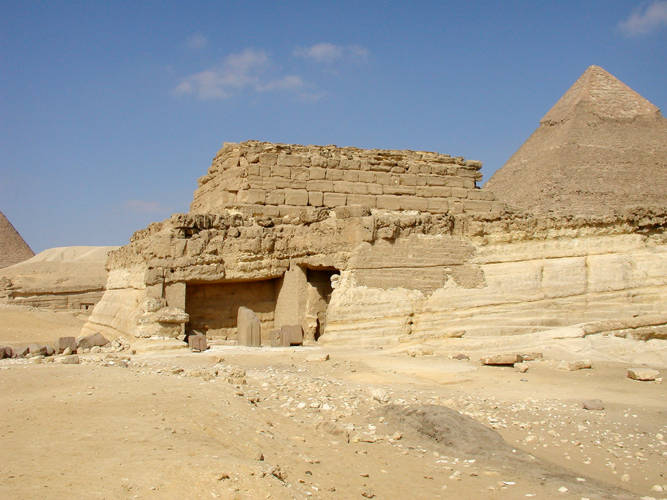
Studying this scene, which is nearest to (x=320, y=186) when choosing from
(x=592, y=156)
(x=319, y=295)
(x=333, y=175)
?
(x=333, y=175)

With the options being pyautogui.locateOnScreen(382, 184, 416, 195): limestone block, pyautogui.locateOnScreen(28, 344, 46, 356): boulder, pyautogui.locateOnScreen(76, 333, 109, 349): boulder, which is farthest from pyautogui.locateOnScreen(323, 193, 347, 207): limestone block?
pyautogui.locateOnScreen(28, 344, 46, 356): boulder

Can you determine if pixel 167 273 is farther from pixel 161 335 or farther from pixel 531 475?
pixel 531 475

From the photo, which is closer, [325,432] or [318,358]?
[325,432]

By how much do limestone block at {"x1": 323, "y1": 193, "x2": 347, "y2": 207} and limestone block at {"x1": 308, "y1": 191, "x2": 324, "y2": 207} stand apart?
0.09 meters

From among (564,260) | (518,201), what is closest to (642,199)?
(518,201)

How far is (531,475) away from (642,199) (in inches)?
3022

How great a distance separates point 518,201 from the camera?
74.2 meters

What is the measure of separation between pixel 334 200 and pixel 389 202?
50.3 inches

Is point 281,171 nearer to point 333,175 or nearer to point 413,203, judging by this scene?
point 333,175

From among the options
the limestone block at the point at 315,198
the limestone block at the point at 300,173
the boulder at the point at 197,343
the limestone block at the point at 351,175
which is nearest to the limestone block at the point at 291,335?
the boulder at the point at 197,343

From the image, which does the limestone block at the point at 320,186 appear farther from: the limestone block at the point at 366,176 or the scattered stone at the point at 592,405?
the scattered stone at the point at 592,405

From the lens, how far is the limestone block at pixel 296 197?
1336cm

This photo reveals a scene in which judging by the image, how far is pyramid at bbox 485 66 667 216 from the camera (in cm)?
7388

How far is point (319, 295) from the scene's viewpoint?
11.5m
